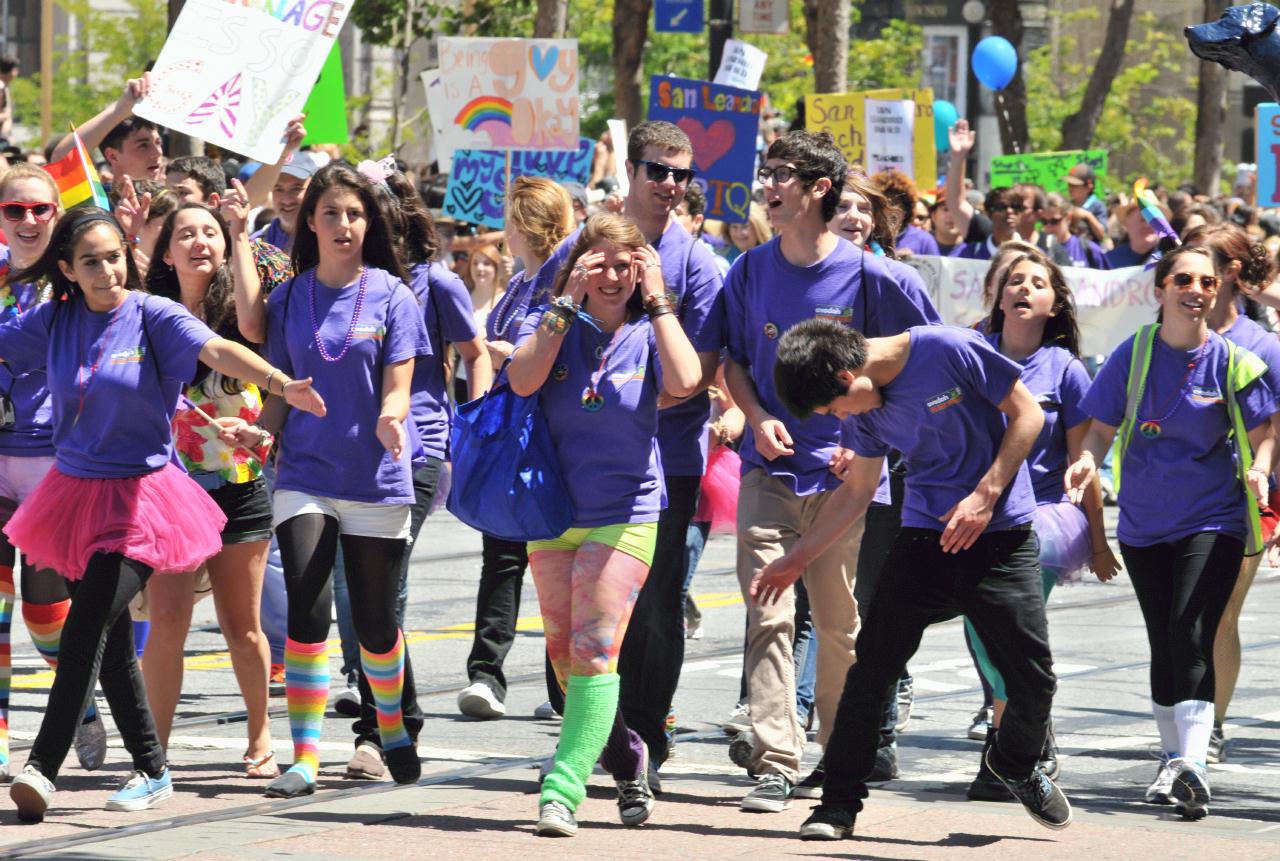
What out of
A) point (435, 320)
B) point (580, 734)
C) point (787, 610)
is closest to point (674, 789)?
point (787, 610)

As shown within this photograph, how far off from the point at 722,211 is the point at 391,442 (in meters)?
7.01

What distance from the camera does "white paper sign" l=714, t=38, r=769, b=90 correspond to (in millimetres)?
21344

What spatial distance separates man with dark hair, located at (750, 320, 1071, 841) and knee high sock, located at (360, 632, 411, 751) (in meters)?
1.43

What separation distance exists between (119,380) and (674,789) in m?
2.20

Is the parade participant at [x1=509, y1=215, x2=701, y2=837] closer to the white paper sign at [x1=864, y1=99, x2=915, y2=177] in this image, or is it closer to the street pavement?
the street pavement

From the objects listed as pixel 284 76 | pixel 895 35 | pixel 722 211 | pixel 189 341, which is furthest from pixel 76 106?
pixel 189 341

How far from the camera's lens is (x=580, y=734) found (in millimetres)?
6484

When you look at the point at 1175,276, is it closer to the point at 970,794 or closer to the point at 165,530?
the point at 970,794

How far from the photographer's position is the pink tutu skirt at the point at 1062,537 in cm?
760

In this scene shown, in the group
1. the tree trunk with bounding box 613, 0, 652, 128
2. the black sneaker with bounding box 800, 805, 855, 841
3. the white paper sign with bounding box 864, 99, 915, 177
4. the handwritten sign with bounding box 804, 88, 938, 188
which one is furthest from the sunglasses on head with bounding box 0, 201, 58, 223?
the tree trunk with bounding box 613, 0, 652, 128

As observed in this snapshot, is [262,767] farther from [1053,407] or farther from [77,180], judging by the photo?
[1053,407]

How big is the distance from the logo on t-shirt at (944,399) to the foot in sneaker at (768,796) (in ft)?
4.36

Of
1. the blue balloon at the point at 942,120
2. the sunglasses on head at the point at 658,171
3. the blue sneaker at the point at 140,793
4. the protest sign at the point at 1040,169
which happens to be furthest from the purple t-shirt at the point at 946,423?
the blue balloon at the point at 942,120

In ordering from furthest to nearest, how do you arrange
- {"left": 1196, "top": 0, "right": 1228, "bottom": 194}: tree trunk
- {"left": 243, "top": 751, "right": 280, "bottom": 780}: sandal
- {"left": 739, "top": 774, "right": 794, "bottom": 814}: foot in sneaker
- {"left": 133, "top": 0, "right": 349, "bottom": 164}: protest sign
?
{"left": 1196, "top": 0, "right": 1228, "bottom": 194}: tree trunk < {"left": 133, "top": 0, "right": 349, "bottom": 164}: protest sign < {"left": 243, "top": 751, "right": 280, "bottom": 780}: sandal < {"left": 739, "top": 774, "right": 794, "bottom": 814}: foot in sneaker
